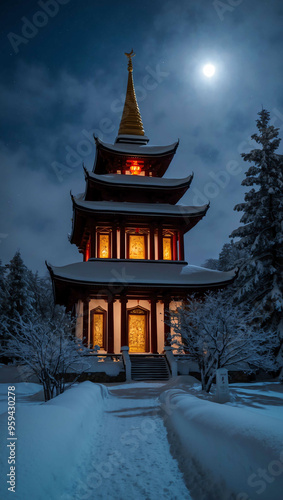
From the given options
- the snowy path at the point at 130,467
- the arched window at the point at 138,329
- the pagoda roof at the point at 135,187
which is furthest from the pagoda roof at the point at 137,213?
the snowy path at the point at 130,467

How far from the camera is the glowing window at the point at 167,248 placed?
2684cm

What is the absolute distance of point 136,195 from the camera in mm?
27766

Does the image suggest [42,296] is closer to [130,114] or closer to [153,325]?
[130,114]

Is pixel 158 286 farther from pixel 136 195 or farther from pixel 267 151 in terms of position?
pixel 267 151

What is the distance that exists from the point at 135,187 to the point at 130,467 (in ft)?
74.6

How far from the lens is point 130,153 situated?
2833 cm

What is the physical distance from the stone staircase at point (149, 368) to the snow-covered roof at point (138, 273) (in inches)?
168

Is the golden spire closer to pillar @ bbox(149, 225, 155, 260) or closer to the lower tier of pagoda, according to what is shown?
pillar @ bbox(149, 225, 155, 260)

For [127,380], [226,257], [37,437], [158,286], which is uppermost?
[226,257]

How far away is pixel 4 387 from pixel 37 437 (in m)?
13.6

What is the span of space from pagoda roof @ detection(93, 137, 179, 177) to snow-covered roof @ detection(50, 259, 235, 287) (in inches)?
329

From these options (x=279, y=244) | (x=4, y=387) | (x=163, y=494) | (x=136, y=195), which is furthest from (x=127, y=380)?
(x=163, y=494)

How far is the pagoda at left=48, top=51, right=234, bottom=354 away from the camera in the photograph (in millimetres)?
23109

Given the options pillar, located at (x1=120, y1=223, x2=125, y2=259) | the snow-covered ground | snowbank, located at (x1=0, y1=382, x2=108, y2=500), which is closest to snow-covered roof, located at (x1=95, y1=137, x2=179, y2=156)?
pillar, located at (x1=120, y1=223, x2=125, y2=259)
